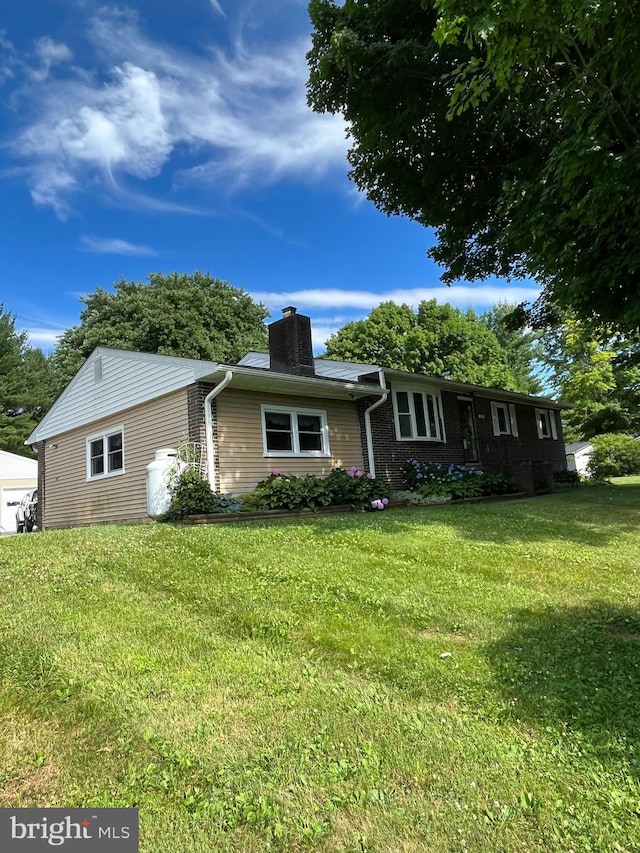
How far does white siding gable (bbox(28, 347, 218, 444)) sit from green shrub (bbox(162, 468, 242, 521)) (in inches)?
78.2

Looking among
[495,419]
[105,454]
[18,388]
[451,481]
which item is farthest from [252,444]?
[18,388]

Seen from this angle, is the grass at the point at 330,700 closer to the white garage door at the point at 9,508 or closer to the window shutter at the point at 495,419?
the window shutter at the point at 495,419

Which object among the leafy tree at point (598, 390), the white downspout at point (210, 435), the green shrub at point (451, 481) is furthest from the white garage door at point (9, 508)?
the leafy tree at point (598, 390)

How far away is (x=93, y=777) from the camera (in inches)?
87.1

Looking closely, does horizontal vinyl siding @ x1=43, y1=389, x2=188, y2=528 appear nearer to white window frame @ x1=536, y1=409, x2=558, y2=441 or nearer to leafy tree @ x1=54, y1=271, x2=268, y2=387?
white window frame @ x1=536, y1=409, x2=558, y2=441

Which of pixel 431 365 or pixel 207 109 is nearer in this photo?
pixel 207 109

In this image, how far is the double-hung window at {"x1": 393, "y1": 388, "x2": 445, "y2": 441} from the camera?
46.2ft

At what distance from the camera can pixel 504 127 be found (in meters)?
9.20

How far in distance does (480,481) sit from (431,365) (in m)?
19.5

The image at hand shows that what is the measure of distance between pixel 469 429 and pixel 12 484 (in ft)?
66.5

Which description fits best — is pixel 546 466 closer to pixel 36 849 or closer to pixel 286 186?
pixel 286 186

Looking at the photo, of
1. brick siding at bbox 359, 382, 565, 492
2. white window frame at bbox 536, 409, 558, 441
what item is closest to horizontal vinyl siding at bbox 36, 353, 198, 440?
brick siding at bbox 359, 382, 565, 492

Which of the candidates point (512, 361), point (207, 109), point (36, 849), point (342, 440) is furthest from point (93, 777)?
point (512, 361)

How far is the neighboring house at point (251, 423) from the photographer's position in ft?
34.6
